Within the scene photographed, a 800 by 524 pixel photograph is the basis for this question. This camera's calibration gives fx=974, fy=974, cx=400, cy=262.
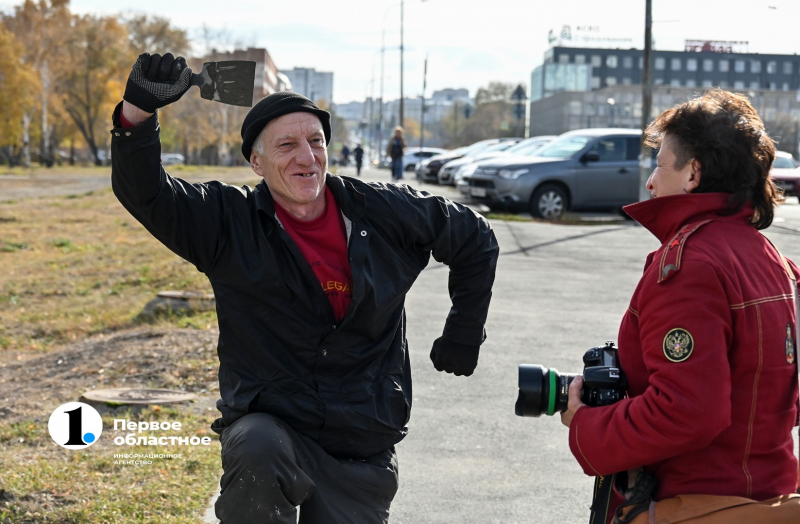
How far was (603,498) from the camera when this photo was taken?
2.72 m

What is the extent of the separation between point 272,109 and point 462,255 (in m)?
0.93

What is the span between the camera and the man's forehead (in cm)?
354

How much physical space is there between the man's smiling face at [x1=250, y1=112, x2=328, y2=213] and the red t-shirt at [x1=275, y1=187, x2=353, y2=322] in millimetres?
62

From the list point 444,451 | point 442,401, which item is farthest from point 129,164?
point 442,401

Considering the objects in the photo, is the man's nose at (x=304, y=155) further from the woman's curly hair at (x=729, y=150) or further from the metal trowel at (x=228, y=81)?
the woman's curly hair at (x=729, y=150)

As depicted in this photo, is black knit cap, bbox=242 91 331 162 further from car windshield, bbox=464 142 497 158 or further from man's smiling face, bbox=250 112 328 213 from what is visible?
car windshield, bbox=464 142 497 158

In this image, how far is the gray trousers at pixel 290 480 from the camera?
2.97m

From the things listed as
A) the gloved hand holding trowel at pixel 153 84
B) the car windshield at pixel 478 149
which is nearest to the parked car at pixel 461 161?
the car windshield at pixel 478 149

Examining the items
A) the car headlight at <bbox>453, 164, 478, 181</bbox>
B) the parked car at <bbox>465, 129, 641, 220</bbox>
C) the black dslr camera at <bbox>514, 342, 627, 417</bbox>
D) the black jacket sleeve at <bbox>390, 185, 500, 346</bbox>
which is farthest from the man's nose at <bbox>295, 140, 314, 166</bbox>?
the car headlight at <bbox>453, 164, 478, 181</bbox>

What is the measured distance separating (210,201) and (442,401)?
10.1ft

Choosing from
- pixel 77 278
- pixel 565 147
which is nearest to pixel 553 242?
pixel 565 147

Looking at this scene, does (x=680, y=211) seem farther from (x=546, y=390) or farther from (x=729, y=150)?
(x=546, y=390)

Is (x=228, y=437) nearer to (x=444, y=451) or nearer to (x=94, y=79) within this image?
(x=444, y=451)

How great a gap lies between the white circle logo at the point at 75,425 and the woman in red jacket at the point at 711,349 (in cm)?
335
